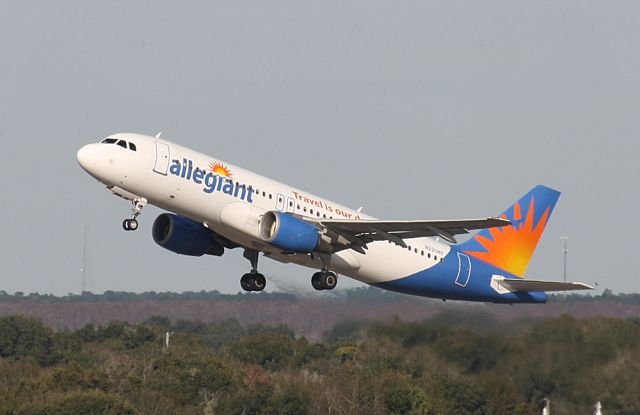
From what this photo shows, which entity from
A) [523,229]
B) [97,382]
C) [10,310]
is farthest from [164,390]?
[523,229]

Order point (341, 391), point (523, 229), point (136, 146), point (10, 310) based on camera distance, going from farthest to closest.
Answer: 1. point (10, 310)
2. point (341, 391)
3. point (523, 229)
4. point (136, 146)

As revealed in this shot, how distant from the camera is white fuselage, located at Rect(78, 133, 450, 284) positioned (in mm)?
37688

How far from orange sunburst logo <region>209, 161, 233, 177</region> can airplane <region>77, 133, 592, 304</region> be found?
0.14ft

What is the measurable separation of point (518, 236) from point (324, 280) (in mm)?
9420

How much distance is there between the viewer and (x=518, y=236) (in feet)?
155

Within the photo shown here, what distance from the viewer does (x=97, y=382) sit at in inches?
→ 3012

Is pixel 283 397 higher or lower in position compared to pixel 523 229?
lower

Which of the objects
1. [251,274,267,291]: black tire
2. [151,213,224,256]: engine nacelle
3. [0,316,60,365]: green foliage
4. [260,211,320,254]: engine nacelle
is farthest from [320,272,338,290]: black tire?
[0,316,60,365]: green foliage

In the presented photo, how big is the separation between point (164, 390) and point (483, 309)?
38093 millimetres

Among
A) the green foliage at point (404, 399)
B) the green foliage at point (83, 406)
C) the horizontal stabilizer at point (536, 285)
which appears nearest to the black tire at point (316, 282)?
the horizontal stabilizer at point (536, 285)

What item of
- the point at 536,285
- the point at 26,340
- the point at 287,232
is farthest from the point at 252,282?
the point at 26,340

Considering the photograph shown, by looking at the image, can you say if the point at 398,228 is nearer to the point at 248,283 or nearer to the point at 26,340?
the point at 248,283

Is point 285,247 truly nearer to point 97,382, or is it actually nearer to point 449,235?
point 449,235

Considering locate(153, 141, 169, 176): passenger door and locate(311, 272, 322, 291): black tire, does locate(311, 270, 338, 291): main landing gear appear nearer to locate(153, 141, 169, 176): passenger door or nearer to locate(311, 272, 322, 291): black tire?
locate(311, 272, 322, 291): black tire
